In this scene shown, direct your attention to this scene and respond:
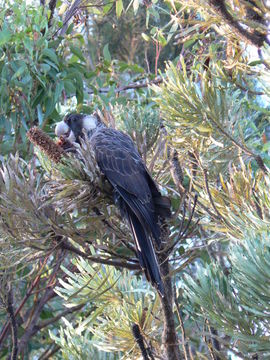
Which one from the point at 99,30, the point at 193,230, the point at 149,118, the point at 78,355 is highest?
the point at 99,30

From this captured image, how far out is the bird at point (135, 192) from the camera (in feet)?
4.13

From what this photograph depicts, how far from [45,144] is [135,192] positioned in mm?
295

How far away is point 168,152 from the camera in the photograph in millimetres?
1565

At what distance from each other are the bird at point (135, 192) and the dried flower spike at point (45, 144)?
9 centimetres

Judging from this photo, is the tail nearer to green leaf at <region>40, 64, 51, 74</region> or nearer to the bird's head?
the bird's head

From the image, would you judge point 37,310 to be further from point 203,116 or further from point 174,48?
point 174,48

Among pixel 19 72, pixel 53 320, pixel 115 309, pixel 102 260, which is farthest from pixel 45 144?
pixel 53 320

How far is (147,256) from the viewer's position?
1242 mm

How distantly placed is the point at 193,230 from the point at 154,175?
34 cm

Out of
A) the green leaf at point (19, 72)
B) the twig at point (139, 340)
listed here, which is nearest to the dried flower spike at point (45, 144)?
the twig at point (139, 340)

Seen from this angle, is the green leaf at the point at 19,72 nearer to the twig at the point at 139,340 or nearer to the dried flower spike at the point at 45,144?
the dried flower spike at the point at 45,144

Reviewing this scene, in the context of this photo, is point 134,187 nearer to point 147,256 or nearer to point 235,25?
point 147,256

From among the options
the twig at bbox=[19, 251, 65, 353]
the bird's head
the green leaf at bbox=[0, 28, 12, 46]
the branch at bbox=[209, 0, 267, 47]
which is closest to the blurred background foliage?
the branch at bbox=[209, 0, 267, 47]

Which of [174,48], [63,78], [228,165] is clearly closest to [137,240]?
[228,165]
